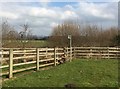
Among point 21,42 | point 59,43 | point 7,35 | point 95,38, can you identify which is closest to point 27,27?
point 21,42

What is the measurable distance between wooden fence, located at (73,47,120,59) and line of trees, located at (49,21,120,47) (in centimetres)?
1102

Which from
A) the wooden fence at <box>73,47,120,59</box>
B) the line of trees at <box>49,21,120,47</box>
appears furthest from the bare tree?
the wooden fence at <box>73,47,120,59</box>

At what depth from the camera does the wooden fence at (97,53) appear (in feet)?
90.7

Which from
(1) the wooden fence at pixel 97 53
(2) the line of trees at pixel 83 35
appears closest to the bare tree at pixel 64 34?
(2) the line of trees at pixel 83 35

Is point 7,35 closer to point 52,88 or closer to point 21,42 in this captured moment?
point 21,42

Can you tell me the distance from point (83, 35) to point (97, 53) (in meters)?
18.1

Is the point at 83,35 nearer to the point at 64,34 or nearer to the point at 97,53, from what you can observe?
the point at 64,34

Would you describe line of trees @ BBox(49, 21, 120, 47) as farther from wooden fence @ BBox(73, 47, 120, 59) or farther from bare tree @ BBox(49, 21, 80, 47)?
wooden fence @ BBox(73, 47, 120, 59)

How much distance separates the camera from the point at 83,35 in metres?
46.7

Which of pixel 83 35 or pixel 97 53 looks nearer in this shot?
pixel 97 53

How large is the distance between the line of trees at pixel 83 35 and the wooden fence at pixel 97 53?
11.0m

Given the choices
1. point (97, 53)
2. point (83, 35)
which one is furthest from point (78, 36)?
point (97, 53)

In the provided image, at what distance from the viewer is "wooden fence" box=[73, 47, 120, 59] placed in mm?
27656

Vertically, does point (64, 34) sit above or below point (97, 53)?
above
